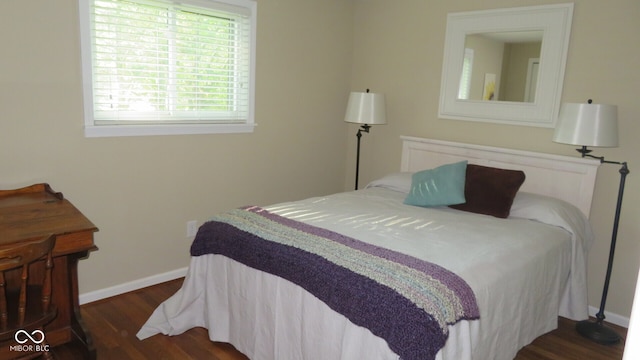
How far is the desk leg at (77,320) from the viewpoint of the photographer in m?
2.28

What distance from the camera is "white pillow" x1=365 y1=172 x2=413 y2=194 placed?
11.3 ft

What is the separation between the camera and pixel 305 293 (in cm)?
202

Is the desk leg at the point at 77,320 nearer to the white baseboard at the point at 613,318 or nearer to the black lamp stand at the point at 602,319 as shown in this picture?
the black lamp stand at the point at 602,319

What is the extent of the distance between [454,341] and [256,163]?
2.35m

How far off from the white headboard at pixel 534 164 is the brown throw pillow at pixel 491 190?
0.30m

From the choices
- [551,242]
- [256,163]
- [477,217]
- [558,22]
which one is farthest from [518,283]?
[256,163]

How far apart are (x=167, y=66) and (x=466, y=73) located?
2.17 meters

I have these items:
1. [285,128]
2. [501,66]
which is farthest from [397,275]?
[285,128]

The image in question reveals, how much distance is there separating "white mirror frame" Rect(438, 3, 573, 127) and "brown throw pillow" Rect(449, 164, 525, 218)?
52 centimetres

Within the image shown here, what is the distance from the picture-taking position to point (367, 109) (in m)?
3.71

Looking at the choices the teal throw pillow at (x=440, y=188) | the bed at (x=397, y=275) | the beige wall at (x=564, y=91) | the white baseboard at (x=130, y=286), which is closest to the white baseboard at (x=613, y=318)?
the beige wall at (x=564, y=91)

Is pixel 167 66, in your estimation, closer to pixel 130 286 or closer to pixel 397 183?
pixel 130 286

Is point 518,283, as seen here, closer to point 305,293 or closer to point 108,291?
point 305,293

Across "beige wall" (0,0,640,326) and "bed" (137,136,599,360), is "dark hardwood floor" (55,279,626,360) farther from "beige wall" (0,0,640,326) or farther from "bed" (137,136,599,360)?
"beige wall" (0,0,640,326)
